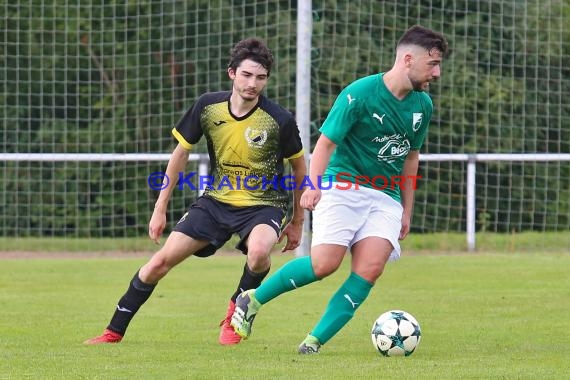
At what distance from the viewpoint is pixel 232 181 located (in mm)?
7574

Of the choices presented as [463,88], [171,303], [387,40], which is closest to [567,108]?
[463,88]

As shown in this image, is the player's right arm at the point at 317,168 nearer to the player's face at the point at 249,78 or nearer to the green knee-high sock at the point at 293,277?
the green knee-high sock at the point at 293,277

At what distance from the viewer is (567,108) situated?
1888 centimetres

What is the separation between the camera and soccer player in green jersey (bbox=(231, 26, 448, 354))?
260 inches

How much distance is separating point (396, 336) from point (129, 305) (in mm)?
1730

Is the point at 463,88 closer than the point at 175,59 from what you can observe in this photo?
Yes

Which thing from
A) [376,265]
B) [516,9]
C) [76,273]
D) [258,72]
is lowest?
[76,273]

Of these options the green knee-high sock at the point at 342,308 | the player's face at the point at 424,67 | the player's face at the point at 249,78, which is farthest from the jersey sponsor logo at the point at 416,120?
the player's face at the point at 249,78

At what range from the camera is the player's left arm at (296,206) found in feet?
24.8

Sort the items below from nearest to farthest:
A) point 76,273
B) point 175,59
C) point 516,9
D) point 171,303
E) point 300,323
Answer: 1. point 300,323
2. point 171,303
3. point 76,273
4. point 516,9
5. point 175,59

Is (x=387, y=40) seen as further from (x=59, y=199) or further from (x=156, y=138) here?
(x=59, y=199)

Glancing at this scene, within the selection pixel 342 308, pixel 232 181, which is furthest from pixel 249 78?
pixel 342 308

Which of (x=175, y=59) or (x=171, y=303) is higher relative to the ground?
(x=175, y=59)

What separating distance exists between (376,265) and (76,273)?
7.59m
